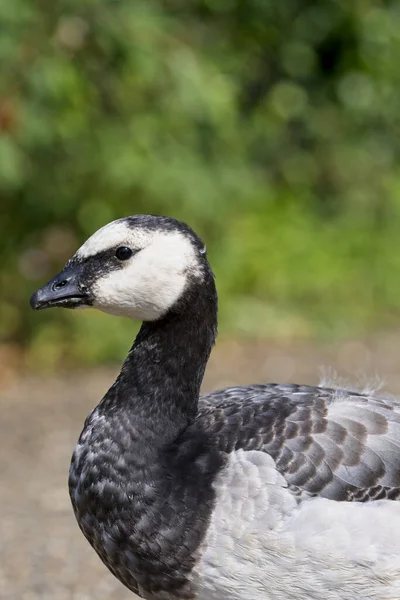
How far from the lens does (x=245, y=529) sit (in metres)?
3.04

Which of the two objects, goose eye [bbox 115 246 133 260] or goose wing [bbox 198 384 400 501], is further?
goose eye [bbox 115 246 133 260]

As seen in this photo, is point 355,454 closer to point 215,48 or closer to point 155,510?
point 155,510

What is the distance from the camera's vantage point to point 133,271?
327cm

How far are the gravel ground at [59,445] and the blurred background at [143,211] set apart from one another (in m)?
0.02

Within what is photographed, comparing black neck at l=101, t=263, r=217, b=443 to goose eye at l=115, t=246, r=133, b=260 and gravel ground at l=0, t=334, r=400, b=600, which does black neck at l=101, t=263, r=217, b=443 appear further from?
gravel ground at l=0, t=334, r=400, b=600

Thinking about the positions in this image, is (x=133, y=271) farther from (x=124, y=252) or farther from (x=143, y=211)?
(x=143, y=211)

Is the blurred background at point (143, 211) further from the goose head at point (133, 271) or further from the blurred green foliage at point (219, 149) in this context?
the goose head at point (133, 271)

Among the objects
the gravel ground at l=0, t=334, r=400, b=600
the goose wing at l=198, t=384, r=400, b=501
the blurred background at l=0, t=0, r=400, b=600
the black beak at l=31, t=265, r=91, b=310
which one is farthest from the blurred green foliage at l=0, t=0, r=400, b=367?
the goose wing at l=198, t=384, r=400, b=501

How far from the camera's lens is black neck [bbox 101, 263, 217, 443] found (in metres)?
3.36

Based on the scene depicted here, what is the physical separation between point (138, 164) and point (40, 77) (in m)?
0.96

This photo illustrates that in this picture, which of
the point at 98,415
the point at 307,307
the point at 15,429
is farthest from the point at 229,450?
the point at 307,307

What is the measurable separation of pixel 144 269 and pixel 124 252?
0.09 m

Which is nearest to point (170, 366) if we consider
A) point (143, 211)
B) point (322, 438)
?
point (322, 438)

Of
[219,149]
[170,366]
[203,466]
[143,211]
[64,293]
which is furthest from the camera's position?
[219,149]
